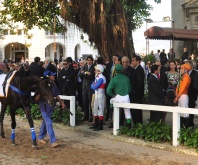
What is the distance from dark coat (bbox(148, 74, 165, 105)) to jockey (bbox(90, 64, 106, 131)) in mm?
1424

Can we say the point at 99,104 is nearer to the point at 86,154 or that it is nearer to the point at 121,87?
the point at 121,87

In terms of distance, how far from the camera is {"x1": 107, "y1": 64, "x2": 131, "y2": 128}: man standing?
373 inches

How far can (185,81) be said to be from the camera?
30.2 ft

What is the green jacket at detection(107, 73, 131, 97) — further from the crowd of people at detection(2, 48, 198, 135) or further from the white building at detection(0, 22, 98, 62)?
the white building at detection(0, 22, 98, 62)

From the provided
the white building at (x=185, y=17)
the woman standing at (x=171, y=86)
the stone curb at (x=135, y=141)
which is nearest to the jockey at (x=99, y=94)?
the stone curb at (x=135, y=141)

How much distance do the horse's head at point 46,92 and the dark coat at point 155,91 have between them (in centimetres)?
266

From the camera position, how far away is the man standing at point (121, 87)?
31.0 ft

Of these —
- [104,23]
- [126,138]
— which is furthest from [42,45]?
[126,138]

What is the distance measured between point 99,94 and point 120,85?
39.3 inches

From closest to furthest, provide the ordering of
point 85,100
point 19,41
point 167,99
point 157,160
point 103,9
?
point 157,160 < point 167,99 < point 85,100 < point 103,9 < point 19,41

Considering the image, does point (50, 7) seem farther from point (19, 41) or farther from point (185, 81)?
point (19, 41)

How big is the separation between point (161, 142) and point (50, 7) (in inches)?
341

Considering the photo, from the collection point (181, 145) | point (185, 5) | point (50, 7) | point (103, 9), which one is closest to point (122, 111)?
point (181, 145)

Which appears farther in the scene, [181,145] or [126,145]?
[126,145]
